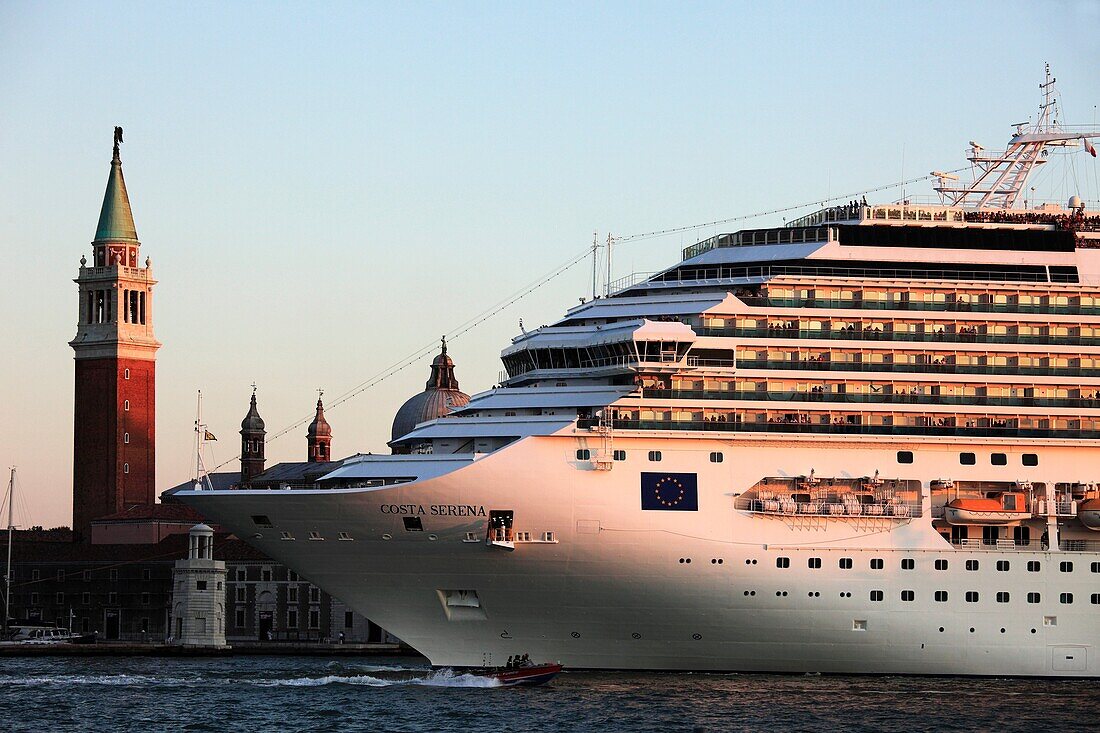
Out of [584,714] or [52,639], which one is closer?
[584,714]

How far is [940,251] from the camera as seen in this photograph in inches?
2434

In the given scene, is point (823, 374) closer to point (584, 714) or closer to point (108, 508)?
point (584, 714)

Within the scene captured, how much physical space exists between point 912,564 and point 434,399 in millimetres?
58518

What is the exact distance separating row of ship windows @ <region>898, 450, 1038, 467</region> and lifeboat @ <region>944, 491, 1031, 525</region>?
0.95m

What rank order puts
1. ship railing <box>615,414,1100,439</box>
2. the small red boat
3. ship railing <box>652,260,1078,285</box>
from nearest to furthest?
the small red boat
ship railing <box>615,414,1100,439</box>
ship railing <box>652,260,1078,285</box>

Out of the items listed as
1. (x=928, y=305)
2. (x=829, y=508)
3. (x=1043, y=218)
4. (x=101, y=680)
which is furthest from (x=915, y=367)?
(x=101, y=680)

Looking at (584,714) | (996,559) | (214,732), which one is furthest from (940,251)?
(214,732)

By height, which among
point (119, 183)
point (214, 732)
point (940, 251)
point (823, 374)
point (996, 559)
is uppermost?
point (119, 183)

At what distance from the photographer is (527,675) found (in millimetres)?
57531

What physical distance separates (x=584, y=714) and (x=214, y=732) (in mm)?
9431

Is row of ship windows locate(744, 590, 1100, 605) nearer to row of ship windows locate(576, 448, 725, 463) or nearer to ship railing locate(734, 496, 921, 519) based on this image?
ship railing locate(734, 496, 921, 519)

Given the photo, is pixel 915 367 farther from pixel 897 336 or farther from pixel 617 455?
pixel 617 455

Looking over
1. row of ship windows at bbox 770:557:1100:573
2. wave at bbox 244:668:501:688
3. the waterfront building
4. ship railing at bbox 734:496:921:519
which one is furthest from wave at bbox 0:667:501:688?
the waterfront building

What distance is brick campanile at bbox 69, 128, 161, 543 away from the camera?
4619 inches
